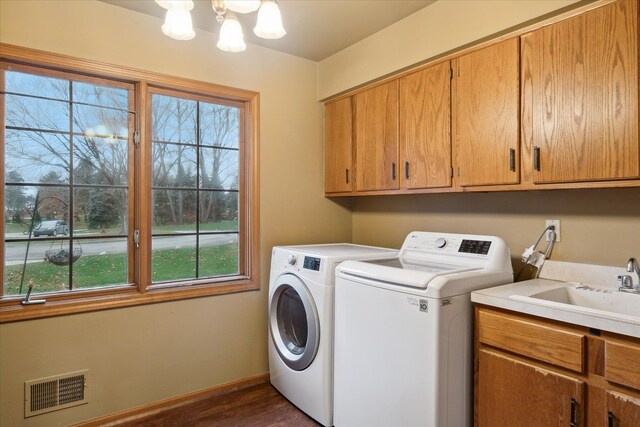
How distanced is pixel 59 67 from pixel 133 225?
94cm

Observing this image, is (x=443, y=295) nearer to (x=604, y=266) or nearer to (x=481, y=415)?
(x=481, y=415)

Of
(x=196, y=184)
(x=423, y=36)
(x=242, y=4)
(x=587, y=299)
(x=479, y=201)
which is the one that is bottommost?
(x=587, y=299)

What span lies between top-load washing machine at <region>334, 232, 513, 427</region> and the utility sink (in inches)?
8.9

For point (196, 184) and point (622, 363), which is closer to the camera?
point (622, 363)

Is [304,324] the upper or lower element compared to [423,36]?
lower

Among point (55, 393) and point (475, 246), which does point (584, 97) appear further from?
point (55, 393)

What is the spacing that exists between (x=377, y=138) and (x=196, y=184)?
1270mm

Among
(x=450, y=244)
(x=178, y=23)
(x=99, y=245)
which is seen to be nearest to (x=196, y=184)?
(x=99, y=245)

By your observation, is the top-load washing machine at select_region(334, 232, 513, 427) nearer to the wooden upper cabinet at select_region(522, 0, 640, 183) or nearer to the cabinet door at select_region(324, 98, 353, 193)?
the wooden upper cabinet at select_region(522, 0, 640, 183)

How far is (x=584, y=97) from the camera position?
1.57 meters

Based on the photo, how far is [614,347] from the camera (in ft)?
4.09

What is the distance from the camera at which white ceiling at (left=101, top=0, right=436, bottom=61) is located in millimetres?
2121

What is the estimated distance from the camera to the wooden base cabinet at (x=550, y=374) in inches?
48.6

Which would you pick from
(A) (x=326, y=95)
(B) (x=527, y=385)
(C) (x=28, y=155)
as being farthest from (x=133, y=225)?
(B) (x=527, y=385)
